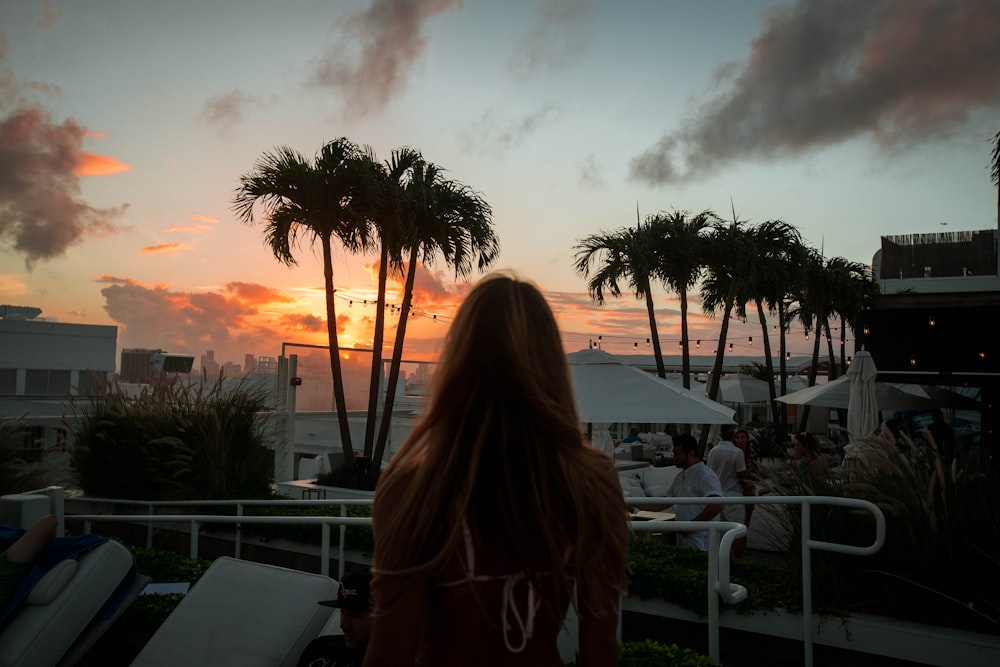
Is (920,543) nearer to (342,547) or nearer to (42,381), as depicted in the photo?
(342,547)

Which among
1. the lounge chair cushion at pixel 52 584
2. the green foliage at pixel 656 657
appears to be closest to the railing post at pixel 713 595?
the green foliage at pixel 656 657

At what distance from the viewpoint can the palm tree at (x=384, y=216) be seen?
44.3 ft

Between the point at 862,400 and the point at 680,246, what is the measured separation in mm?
8900

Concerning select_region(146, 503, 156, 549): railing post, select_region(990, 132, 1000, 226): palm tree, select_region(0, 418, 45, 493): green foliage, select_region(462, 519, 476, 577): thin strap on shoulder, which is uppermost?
select_region(990, 132, 1000, 226): palm tree

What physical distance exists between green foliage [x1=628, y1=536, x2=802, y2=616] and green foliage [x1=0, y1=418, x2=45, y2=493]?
23.2 feet

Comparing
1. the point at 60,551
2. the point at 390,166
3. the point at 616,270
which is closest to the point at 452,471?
the point at 60,551

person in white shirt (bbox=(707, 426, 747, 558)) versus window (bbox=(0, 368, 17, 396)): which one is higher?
window (bbox=(0, 368, 17, 396))

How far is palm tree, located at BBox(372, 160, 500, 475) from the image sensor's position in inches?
536

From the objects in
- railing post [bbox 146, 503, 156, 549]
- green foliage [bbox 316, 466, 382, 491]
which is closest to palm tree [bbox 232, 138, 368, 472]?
green foliage [bbox 316, 466, 382, 491]

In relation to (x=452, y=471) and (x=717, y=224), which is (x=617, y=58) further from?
(x=452, y=471)

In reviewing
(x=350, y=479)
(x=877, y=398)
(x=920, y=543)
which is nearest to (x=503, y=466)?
(x=920, y=543)

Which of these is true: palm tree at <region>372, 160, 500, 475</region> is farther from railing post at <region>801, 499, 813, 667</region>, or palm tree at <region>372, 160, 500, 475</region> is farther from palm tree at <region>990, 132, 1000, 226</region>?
palm tree at <region>990, 132, 1000, 226</region>

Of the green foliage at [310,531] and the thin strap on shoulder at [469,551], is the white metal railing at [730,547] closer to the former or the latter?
the thin strap on shoulder at [469,551]

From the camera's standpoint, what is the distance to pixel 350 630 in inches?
140
